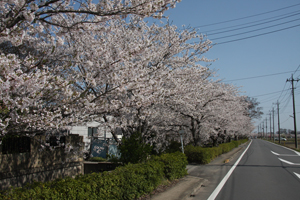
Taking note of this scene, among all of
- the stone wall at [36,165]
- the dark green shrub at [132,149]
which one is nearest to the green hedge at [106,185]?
the dark green shrub at [132,149]

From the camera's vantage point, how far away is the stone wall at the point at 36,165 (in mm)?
5888

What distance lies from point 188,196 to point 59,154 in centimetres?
445

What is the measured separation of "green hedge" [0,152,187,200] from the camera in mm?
4266

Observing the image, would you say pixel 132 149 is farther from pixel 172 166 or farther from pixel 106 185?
pixel 106 185

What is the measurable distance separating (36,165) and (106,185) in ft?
8.31

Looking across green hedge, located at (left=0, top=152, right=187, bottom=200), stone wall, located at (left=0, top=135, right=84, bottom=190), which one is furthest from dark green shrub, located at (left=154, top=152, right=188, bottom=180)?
stone wall, located at (left=0, top=135, right=84, bottom=190)

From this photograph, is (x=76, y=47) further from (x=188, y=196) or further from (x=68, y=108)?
(x=188, y=196)

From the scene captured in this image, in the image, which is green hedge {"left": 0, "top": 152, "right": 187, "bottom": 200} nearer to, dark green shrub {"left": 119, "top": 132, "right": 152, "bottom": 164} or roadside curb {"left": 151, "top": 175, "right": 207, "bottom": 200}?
roadside curb {"left": 151, "top": 175, "right": 207, "bottom": 200}

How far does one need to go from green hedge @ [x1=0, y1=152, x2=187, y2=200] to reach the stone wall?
1191 mm

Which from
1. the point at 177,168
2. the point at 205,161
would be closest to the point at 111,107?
the point at 177,168

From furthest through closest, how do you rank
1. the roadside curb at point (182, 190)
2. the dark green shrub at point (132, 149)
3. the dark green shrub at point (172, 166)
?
the dark green shrub at point (172, 166)
the dark green shrub at point (132, 149)
the roadside curb at point (182, 190)

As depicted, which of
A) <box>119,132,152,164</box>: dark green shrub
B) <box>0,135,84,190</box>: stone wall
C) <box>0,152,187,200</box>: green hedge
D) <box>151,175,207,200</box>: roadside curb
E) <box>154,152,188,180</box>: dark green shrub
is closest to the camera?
<box>0,152,187,200</box>: green hedge

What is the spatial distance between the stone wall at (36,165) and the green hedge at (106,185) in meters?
1.19

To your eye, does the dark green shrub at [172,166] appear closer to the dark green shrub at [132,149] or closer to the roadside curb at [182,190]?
the roadside curb at [182,190]
